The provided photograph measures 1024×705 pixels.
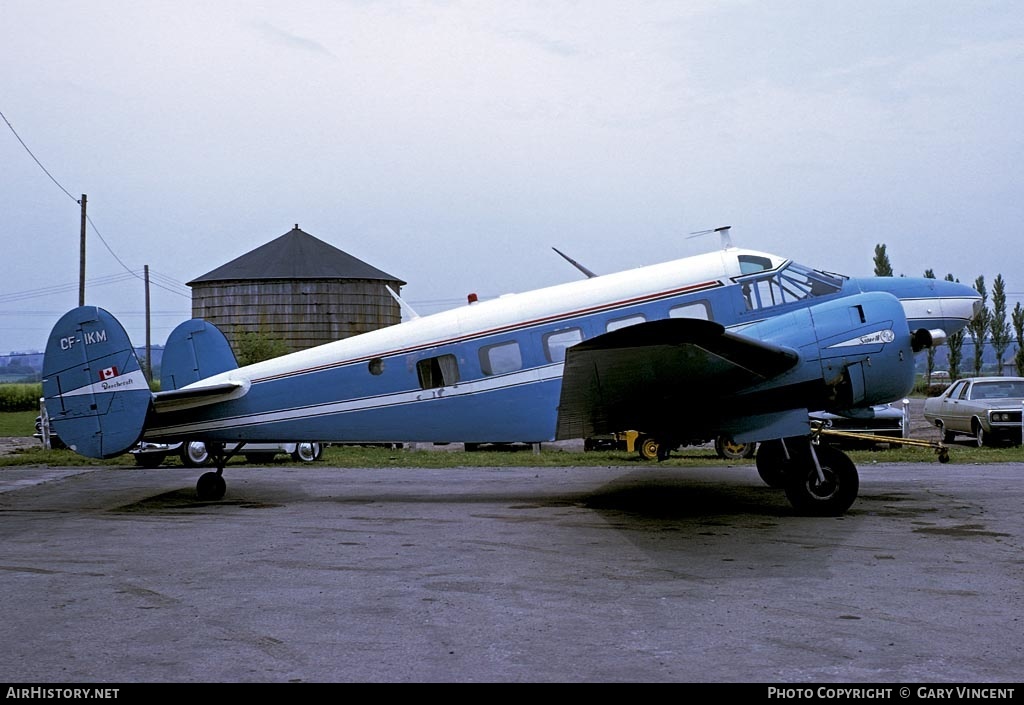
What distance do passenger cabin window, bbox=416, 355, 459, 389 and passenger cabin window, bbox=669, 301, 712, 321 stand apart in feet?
9.80

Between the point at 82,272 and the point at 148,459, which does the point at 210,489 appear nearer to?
the point at 148,459

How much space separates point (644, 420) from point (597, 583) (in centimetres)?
402

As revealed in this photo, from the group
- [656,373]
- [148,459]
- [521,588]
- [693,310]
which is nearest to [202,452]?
[148,459]

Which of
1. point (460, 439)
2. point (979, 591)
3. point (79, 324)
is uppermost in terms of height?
point (79, 324)

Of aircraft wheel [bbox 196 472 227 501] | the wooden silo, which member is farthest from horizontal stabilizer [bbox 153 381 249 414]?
the wooden silo

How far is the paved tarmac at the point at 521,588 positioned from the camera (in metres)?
5.19

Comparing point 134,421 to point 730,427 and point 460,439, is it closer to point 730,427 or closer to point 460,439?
point 460,439

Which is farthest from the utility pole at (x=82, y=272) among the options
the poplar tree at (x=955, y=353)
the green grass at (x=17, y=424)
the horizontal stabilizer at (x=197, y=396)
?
the poplar tree at (x=955, y=353)

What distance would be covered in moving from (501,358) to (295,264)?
39022 millimetres

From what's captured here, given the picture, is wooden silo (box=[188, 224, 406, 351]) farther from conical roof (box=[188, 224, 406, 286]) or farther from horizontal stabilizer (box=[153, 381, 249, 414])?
horizontal stabilizer (box=[153, 381, 249, 414])

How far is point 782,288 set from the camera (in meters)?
11.6

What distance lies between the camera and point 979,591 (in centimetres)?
683

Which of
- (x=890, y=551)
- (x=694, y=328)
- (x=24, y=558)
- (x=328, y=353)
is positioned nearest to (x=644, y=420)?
(x=694, y=328)

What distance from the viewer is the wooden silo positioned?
47.3m
